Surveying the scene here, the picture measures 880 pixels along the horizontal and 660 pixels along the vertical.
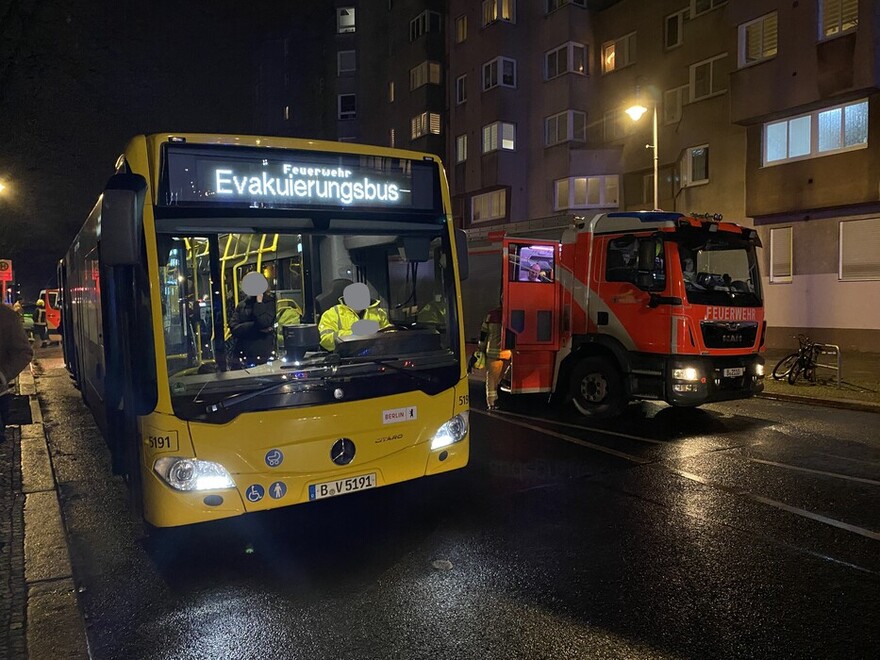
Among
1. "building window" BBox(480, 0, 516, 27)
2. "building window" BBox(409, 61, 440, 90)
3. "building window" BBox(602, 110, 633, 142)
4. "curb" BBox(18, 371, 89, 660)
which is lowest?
"curb" BBox(18, 371, 89, 660)

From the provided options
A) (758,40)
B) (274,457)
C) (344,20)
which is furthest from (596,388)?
(344,20)

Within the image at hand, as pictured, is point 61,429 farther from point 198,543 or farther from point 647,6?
point 647,6

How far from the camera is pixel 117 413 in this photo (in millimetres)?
5242

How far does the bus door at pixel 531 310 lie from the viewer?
10016 mm

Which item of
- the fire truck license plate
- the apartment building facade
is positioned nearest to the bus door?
the apartment building facade

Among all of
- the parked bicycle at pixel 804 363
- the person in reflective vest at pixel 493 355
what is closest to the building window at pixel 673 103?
the parked bicycle at pixel 804 363

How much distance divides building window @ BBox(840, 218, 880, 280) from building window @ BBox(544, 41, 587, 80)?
41.2 ft

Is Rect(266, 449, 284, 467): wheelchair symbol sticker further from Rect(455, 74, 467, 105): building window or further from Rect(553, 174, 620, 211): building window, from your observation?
Rect(455, 74, 467, 105): building window

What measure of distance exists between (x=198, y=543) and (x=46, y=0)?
8.66 metres

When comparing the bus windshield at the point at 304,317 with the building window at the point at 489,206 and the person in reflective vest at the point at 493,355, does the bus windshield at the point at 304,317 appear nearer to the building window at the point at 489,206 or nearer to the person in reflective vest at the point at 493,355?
the person in reflective vest at the point at 493,355

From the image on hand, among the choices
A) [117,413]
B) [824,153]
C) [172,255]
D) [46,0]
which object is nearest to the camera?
[172,255]

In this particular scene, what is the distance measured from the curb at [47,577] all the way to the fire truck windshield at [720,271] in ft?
24.0

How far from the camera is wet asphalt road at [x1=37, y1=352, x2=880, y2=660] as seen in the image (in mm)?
3705

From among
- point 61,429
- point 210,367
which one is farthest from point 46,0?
point 210,367
